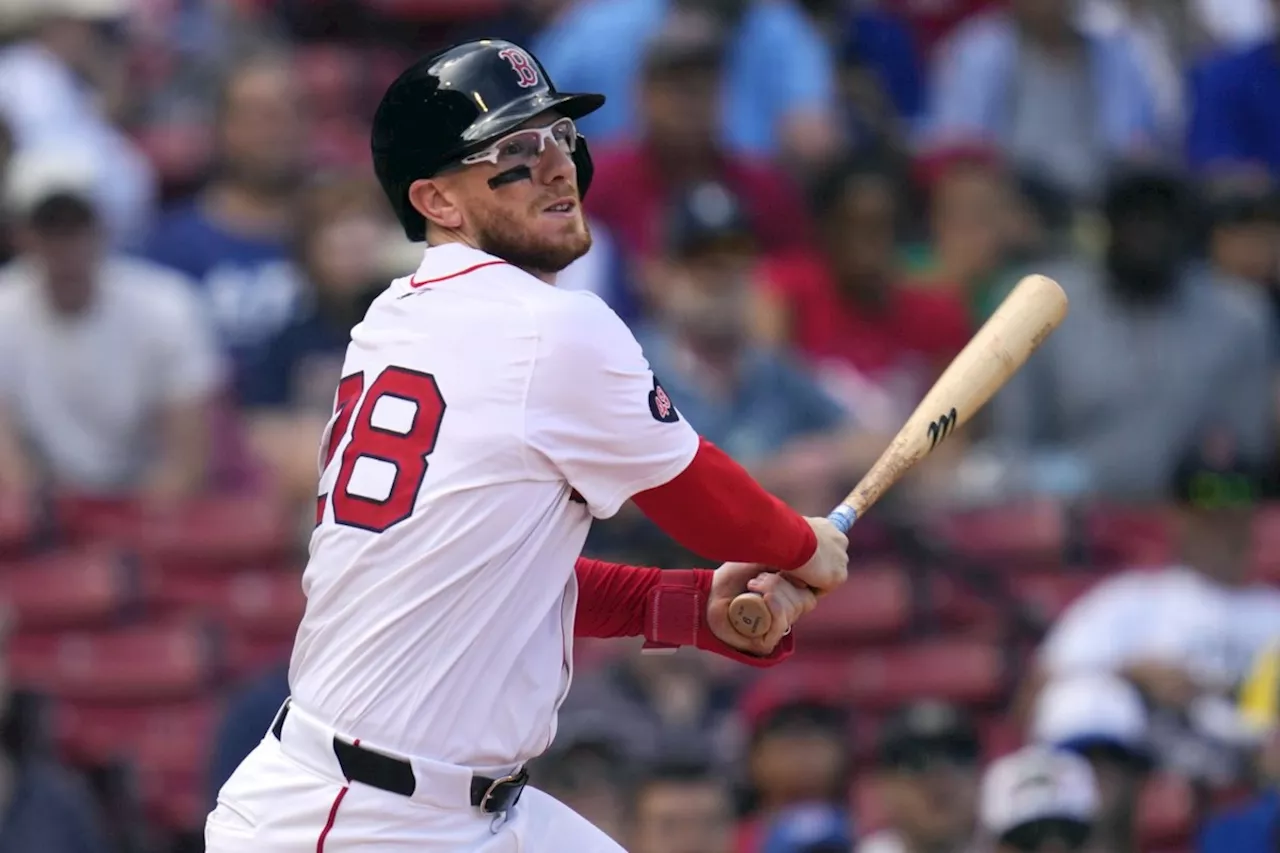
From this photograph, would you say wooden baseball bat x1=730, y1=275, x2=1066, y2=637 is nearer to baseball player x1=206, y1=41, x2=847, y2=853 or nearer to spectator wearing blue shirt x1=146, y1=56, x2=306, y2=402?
baseball player x1=206, y1=41, x2=847, y2=853

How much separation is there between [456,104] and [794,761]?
3202 mm

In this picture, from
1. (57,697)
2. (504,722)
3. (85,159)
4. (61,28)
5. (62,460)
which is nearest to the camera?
(504,722)

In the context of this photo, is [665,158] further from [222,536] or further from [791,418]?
[222,536]

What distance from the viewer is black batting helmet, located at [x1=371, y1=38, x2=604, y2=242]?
11.8ft

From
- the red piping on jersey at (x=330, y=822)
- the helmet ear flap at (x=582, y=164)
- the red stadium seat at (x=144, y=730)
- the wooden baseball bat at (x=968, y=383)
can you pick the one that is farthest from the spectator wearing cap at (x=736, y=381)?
the red piping on jersey at (x=330, y=822)

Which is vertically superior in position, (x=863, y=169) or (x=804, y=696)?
(x=863, y=169)

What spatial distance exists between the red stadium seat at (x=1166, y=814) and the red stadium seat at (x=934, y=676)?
667mm

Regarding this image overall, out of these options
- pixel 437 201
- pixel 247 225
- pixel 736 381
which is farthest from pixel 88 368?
pixel 437 201

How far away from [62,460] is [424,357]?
4.49m

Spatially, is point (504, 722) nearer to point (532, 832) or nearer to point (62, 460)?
point (532, 832)

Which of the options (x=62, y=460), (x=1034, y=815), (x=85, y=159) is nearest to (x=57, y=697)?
(x=62, y=460)

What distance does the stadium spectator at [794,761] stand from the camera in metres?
6.39

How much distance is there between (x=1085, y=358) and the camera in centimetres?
790

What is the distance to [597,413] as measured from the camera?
138 inches
